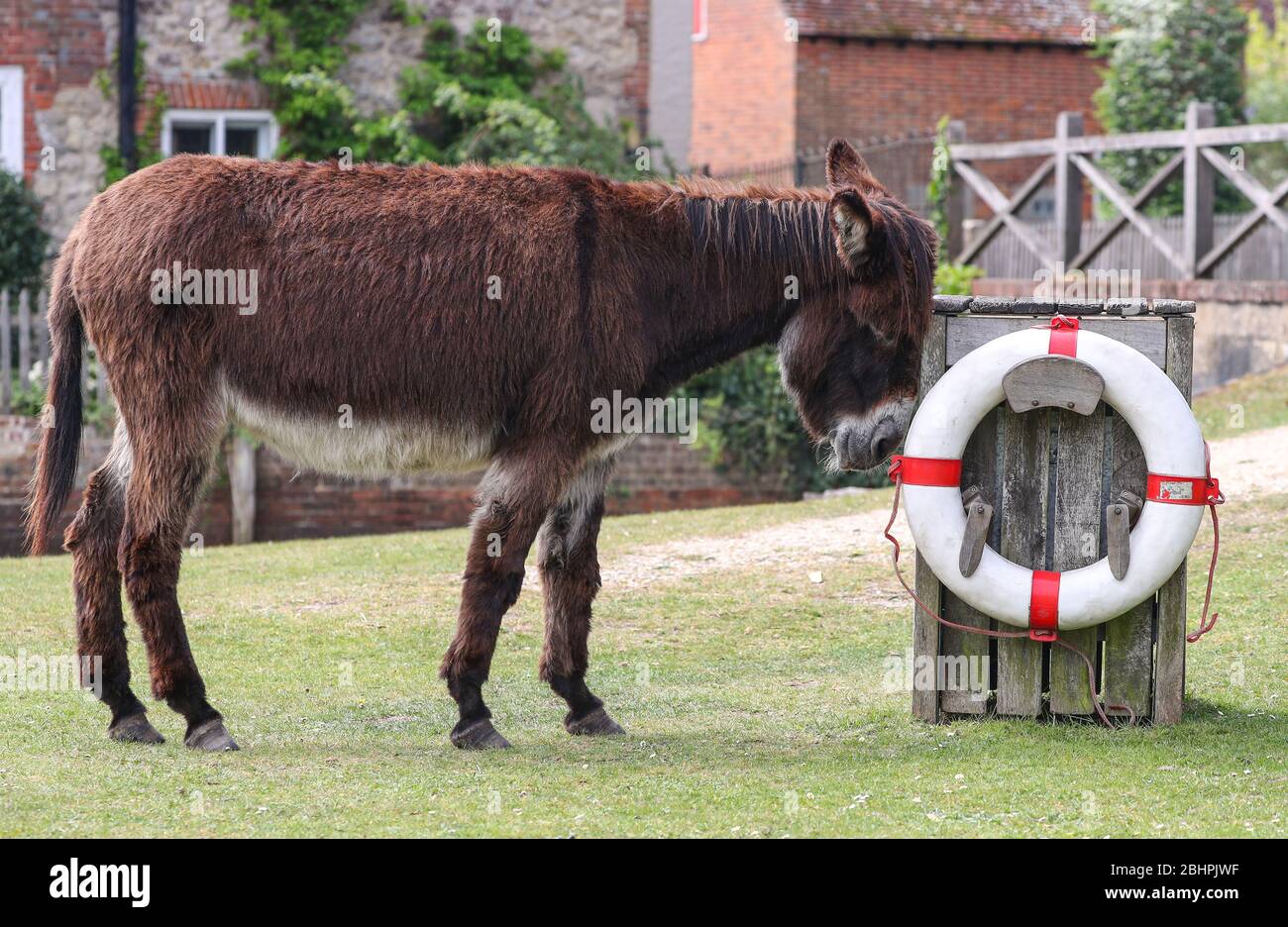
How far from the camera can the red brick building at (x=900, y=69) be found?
2580cm

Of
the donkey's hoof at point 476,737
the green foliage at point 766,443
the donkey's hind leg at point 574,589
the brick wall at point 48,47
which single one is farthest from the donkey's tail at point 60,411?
the brick wall at point 48,47

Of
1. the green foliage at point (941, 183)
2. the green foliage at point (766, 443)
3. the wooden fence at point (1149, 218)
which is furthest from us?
the green foliage at point (941, 183)

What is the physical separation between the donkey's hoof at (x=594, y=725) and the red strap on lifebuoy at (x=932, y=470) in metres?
1.46

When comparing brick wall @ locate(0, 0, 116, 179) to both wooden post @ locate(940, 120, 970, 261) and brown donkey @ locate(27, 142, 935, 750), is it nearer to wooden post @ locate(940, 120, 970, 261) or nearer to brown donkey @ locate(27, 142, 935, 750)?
wooden post @ locate(940, 120, 970, 261)

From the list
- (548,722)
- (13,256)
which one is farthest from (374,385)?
(13,256)

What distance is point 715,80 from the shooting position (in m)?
28.2

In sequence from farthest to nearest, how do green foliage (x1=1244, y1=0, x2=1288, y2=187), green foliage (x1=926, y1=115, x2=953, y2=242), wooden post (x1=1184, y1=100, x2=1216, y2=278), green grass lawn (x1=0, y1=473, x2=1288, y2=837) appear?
green foliage (x1=1244, y1=0, x2=1288, y2=187)
green foliage (x1=926, y1=115, x2=953, y2=242)
wooden post (x1=1184, y1=100, x2=1216, y2=278)
green grass lawn (x1=0, y1=473, x2=1288, y2=837)

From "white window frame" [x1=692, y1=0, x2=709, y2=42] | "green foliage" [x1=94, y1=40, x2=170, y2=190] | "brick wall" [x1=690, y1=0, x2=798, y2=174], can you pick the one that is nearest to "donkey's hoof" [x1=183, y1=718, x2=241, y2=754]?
"green foliage" [x1=94, y1=40, x2=170, y2=190]

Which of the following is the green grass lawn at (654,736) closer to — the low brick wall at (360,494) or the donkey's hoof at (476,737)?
the donkey's hoof at (476,737)

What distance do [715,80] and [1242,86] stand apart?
9.16m

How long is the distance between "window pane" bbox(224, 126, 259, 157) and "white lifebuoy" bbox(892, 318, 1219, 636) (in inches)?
462

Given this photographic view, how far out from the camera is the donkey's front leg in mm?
5789

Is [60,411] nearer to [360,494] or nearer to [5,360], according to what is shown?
[360,494]

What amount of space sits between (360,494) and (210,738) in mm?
7515
